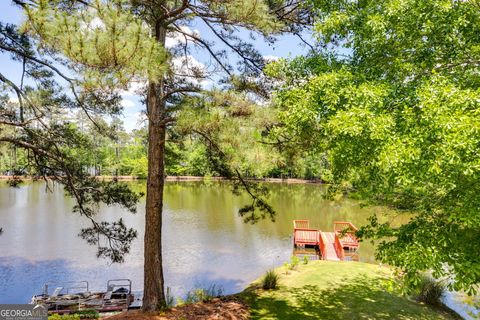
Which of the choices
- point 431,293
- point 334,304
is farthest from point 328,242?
point 334,304

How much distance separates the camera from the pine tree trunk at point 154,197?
7.08 m

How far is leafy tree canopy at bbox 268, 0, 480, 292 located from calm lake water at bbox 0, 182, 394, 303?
15.8 feet

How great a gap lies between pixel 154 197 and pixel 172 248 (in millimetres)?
11313

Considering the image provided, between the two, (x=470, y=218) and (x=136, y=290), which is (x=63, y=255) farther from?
(x=470, y=218)

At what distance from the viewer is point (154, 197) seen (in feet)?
23.6

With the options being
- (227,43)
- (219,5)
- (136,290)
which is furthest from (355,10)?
(136,290)

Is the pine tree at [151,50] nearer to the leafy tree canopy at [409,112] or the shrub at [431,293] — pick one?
the leafy tree canopy at [409,112]

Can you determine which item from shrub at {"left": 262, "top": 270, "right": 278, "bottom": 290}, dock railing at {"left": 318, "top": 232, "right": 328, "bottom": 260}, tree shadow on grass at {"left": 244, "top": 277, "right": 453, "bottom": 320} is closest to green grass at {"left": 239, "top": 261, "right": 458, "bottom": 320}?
tree shadow on grass at {"left": 244, "top": 277, "right": 453, "bottom": 320}

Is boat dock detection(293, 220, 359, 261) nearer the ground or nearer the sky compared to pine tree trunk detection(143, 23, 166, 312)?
nearer the ground

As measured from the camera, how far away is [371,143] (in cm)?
420

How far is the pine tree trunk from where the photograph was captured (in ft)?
23.2

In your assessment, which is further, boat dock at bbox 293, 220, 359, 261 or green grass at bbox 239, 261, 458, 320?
boat dock at bbox 293, 220, 359, 261

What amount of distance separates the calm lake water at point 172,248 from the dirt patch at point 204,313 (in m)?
3.08

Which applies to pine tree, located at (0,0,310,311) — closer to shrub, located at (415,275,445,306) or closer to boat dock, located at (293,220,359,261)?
shrub, located at (415,275,445,306)
